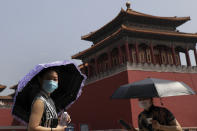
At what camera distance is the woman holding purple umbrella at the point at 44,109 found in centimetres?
180

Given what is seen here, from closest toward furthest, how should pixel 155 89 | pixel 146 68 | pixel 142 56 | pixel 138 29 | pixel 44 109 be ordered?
pixel 44 109 → pixel 155 89 → pixel 146 68 → pixel 138 29 → pixel 142 56

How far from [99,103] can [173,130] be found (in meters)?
12.3

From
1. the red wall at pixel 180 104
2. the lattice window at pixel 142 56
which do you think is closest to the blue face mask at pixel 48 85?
the red wall at pixel 180 104

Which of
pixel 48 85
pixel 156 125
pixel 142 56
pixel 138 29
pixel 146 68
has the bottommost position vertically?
pixel 156 125

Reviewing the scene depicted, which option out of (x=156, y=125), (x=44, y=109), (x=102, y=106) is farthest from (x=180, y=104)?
(x=44, y=109)

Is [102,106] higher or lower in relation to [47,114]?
higher

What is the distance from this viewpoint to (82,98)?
16.8 metres

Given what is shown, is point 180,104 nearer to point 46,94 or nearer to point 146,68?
point 146,68

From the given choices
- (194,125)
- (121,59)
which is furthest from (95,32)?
(194,125)

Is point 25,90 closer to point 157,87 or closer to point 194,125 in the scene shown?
point 157,87

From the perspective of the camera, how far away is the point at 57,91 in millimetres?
2514

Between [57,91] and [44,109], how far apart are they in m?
0.59

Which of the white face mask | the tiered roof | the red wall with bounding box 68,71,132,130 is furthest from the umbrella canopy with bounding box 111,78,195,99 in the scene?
the tiered roof

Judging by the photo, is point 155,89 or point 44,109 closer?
point 44,109
